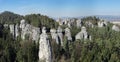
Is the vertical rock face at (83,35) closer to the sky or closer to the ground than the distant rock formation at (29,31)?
closer to the ground

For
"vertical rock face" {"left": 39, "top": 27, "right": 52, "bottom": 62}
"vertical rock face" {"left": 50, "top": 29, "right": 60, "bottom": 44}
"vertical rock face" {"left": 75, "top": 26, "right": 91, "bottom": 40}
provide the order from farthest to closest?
1. "vertical rock face" {"left": 75, "top": 26, "right": 91, "bottom": 40}
2. "vertical rock face" {"left": 50, "top": 29, "right": 60, "bottom": 44}
3. "vertical rock face" {"left": 39, "top": 27, "right": 52, "bottom": 62}

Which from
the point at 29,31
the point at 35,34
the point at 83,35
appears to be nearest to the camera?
the point at 35,34

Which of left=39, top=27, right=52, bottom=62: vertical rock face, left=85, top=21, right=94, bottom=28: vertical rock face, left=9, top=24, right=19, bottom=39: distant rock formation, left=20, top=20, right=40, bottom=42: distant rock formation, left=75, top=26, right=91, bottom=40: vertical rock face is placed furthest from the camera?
left=85, top=21, right=94, bottom=28: vertical rock face

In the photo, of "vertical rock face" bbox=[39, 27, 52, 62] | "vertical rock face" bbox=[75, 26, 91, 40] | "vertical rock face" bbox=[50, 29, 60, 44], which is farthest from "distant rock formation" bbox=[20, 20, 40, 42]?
"vertical rock face" bbox=[39, 27, 52, 62]

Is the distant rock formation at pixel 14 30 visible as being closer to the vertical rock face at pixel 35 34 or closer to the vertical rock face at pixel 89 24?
the vertical rock face at pixel 35 34

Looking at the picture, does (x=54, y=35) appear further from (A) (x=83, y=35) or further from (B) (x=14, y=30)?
(B) (x=14, y=30)

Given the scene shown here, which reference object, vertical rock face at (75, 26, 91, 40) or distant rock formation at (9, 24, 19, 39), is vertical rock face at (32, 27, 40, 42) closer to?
distant rock formation at (9, 24, 19, 39)

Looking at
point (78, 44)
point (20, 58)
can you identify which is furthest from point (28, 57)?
point (78, 44)

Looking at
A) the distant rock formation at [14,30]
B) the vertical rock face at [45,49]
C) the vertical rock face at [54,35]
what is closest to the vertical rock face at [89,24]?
the vertical rock face at [54,35]

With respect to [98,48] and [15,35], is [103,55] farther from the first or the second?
[15,35]

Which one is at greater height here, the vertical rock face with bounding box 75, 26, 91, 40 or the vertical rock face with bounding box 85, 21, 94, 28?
the vertical rock face with bounding box 85, 21, 94, 28

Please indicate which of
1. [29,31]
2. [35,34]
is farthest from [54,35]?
[29,31]

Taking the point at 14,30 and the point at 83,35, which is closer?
the point at 14,30
